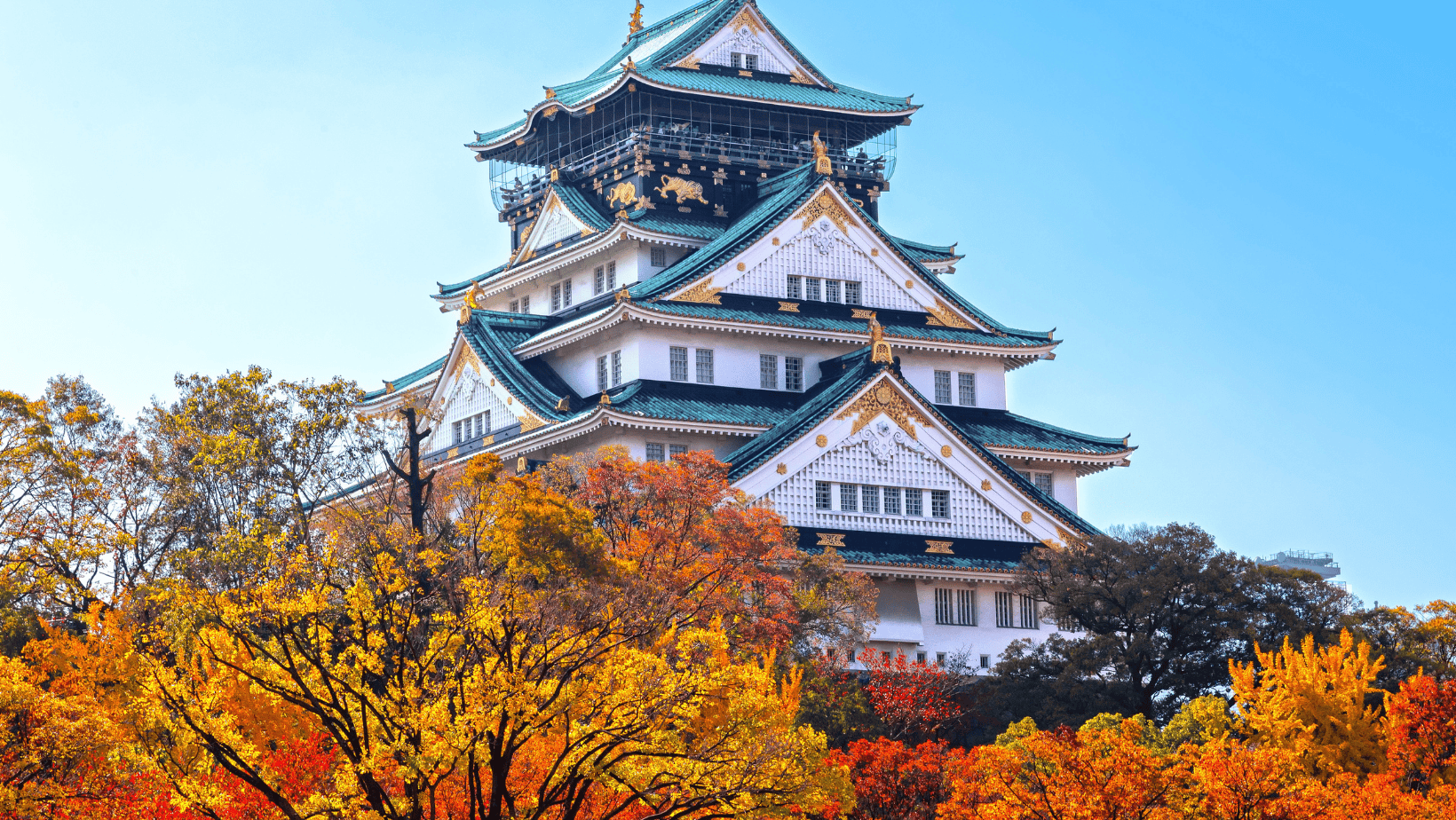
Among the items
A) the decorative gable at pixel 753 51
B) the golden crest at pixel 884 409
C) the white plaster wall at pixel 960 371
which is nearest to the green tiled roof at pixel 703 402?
the golden crest at pixel 884 409

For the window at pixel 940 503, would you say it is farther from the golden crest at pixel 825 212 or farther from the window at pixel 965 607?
the golden crest at pixel 825 212

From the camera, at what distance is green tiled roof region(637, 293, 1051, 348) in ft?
202

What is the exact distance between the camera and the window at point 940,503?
195ft

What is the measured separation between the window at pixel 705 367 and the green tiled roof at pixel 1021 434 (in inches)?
307

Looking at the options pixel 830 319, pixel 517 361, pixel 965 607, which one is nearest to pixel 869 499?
pixel 965 607

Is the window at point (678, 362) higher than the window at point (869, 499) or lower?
higher

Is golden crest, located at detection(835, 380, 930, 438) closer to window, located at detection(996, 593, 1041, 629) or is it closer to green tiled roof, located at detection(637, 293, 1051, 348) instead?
green tiled roof, located at detection(637, 293, 1051, 348)

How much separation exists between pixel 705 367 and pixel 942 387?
28.9ft

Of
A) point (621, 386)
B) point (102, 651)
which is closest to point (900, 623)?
point (621, 386)

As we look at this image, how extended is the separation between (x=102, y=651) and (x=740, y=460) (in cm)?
2338

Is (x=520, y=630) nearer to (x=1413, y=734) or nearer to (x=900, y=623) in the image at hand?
(x=1413, y=734)

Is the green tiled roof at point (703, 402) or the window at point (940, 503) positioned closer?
the green tiled roof at point (703, 402)

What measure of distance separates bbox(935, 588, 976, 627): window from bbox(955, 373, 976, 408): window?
9521mm

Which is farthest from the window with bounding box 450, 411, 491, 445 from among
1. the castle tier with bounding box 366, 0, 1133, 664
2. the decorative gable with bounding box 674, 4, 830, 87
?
the decorative gable with bounding box 674, 4, 830, 87
